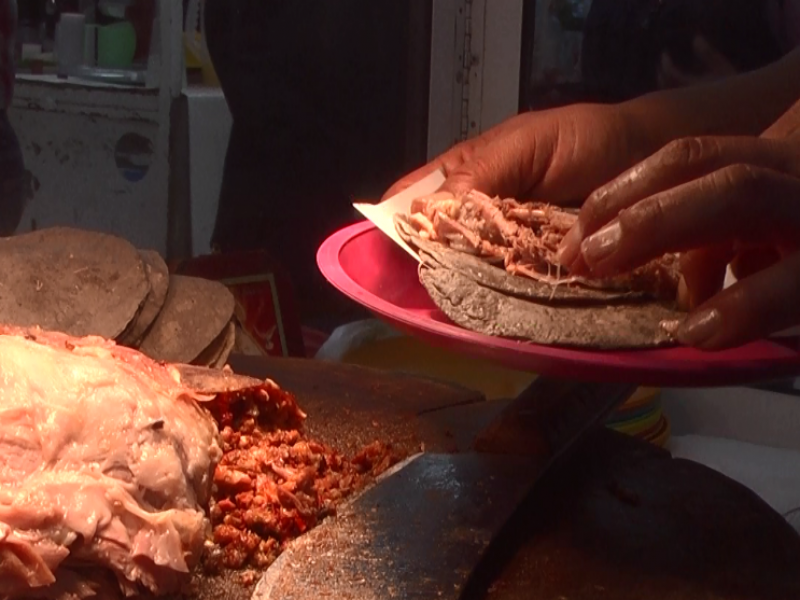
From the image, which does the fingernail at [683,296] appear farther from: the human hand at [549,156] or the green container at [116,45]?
the green container at [116,45]

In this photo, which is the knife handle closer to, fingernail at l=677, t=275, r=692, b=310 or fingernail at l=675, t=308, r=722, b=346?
fingernail at l=677, t=275, r=692, b=310

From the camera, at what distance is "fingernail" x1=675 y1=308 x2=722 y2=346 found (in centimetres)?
107

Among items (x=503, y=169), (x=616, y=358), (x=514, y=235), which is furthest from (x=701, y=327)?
(x=503, y=169)

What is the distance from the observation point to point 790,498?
2393mm

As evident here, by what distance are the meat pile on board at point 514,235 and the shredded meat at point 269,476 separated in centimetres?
37

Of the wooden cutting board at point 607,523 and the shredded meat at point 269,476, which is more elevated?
the shredded meat at point 269,476

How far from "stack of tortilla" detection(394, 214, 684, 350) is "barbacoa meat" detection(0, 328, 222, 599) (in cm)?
37

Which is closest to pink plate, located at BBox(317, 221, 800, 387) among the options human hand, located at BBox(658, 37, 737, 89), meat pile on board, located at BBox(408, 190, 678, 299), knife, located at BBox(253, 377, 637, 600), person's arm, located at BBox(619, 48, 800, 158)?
meat pile on board, located at BBox(408, 190, 678, 299)

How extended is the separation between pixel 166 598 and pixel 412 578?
0.29 m

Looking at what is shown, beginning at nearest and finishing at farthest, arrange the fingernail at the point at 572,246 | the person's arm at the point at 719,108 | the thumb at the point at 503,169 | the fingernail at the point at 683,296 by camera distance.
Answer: the fingernail at the point at 572,246 < the fingernail at the point at 683,296 < the thumb at the point at 503,169 < the person's arm at the point at 719,108

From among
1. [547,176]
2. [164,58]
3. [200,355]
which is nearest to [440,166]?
[547,176]

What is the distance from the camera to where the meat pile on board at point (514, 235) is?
4.23 ft

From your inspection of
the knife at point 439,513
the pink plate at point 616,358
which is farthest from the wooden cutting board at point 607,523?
the pink plate at point 616,358

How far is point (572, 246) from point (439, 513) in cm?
41
